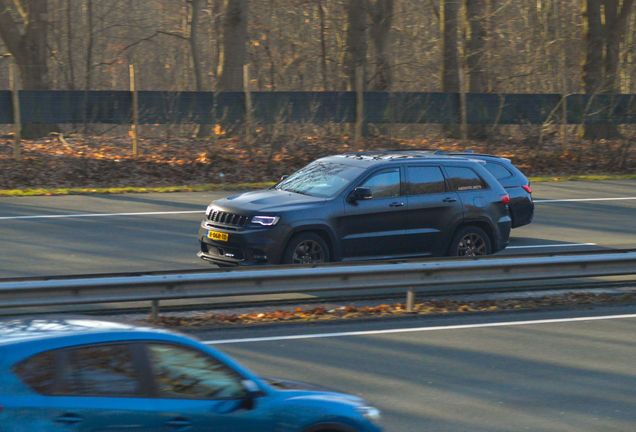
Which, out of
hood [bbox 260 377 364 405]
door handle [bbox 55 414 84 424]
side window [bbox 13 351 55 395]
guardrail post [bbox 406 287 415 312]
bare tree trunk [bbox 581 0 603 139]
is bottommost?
guardrail post [bbox 406 287 415 312]

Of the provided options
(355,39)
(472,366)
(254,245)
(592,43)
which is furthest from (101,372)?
(592,43)

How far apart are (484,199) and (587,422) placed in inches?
248

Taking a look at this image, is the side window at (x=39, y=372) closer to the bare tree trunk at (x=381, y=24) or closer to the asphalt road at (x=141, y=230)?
the asphalt road at (x=141, y=230)

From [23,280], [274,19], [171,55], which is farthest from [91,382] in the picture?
[171,55]

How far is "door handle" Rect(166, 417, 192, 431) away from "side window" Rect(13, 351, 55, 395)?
0.65 meters

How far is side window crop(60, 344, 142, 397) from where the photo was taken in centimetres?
389

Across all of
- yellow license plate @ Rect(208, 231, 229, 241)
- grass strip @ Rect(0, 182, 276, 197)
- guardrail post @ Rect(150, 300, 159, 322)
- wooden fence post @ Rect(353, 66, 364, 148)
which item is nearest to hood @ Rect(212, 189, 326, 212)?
yellow license plate @ Rect(208, 231, 229, 241)

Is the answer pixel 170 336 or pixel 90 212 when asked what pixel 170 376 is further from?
pixel 90 212

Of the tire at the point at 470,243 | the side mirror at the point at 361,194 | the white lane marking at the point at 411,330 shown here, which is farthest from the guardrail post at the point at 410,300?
the tire at the point at 470,243

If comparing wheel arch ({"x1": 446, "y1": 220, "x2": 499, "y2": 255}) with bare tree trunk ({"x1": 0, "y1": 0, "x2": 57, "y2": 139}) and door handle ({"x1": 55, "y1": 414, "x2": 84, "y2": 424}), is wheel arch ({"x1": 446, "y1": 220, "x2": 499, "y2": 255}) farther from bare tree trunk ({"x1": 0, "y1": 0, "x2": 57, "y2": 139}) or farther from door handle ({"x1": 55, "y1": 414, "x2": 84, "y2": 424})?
bare tree trunk ({"x1": 0, "y1": 0, "x2": 57, "y2": 139})

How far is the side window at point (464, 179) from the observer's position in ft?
39.3

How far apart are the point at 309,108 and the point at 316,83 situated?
419 cm

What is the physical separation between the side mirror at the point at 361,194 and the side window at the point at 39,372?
743 cm

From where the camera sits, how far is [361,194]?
11.0m
